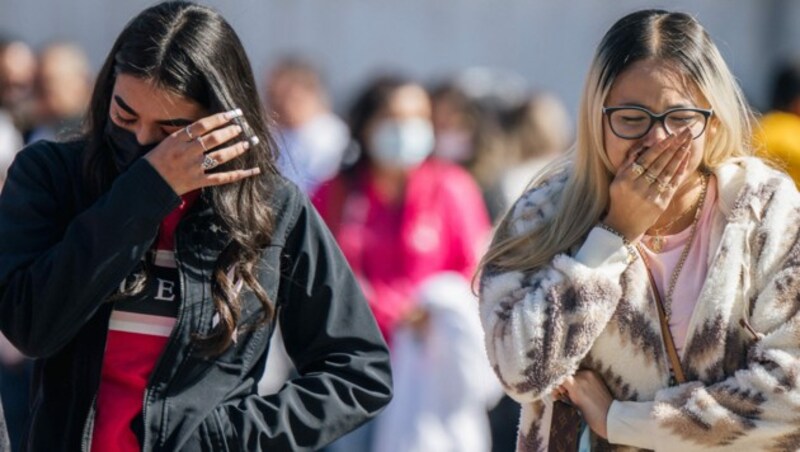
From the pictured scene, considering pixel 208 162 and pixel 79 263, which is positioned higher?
pixel 208 162

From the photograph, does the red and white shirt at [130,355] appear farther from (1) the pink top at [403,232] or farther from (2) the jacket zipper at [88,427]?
(1) the pink top at [403,232]

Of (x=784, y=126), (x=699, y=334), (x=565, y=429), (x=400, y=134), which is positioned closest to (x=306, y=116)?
(x=400, y=134)

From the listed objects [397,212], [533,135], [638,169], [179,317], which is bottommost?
[533,135]

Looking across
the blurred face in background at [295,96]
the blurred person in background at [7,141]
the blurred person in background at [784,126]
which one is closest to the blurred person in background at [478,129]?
the blurred face in background at [295,96]

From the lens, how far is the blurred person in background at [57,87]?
28.0 ft

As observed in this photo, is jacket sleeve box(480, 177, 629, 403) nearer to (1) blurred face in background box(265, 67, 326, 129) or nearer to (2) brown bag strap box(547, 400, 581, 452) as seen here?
(2) brown bag strap box(547, 400, 581, 452)

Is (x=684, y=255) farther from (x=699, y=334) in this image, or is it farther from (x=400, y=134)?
(x=400, y=134)

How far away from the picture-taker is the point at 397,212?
7.65 meters

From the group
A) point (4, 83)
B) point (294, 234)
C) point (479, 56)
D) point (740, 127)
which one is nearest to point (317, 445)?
point (294, 234)

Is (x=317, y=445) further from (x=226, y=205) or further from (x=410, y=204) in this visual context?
(x=410, y=204)

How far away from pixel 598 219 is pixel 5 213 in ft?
4.54

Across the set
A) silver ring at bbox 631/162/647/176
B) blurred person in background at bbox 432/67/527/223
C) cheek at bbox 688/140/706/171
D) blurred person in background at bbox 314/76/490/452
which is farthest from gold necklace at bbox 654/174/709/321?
blurred person in background at bbox 432/67/527/223

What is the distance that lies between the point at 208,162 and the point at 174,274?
12.1 inches

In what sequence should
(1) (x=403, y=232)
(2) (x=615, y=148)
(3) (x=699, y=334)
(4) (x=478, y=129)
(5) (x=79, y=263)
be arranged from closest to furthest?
(5) (x=79, y=263), (3) (x=699, y=334), (2) (x=615, y=148), (1) (x=403, y=232), (4) (x=478, y=129)
